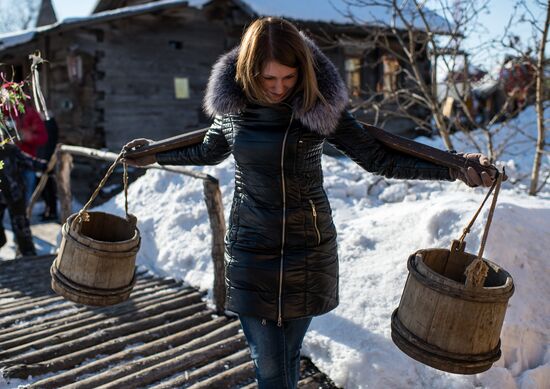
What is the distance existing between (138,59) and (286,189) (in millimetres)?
10805

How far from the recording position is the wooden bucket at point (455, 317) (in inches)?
83.8

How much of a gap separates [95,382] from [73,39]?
32.2 ft

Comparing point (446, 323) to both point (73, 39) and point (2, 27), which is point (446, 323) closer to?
point (73, 39)

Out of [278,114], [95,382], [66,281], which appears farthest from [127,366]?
[278,114]

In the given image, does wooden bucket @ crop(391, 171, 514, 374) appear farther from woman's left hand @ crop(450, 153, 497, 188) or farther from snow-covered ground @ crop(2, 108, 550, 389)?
snow-covered ground @ crop(2, 108, 550, 389)

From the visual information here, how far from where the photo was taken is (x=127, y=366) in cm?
345

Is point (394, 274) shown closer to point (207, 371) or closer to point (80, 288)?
point (207, 371)

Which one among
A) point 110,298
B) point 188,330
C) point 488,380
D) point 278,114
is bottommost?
point 188,330

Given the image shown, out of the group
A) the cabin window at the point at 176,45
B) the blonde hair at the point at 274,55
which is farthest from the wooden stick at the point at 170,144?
the cabin window at the point at 176,45

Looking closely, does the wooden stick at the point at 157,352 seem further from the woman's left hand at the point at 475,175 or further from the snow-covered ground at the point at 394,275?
the woman's left hand at the point at 475,175

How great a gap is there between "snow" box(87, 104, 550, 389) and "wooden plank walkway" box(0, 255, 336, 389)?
0.26 meters

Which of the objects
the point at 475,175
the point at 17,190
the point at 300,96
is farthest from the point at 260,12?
the point at 475,175

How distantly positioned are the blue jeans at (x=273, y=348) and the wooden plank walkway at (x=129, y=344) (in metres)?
1.02

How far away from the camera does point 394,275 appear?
3.93m
